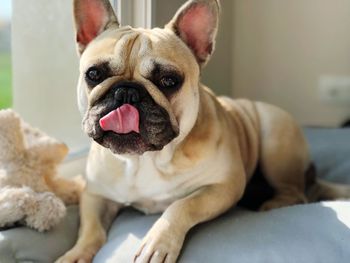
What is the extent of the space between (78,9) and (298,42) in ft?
4.98

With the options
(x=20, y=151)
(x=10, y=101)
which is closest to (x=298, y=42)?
(x=10, y=101)

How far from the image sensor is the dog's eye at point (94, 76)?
44.7 inches

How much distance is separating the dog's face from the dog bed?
0.20 metres

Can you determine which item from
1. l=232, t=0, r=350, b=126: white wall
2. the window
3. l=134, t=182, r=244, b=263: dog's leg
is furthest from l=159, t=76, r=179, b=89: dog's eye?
l=232, t=0, r=350, b=126: white wall

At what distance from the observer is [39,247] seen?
1.12 meters

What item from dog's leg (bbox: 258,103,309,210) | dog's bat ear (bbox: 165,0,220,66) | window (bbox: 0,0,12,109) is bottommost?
dog's leg (bbox: 258,103,309,210)

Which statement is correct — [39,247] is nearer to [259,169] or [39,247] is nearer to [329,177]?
[259,169]

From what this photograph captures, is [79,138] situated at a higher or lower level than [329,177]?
higher

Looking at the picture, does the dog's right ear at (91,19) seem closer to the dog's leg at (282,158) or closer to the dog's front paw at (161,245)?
the dog's front paw at (161,245)

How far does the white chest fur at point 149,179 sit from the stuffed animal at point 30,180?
0.13m

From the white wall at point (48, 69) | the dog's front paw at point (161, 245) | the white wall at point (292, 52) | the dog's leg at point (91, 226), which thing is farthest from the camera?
the white wall at point (292, 52)

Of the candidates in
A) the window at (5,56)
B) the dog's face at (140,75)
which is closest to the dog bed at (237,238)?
the dog's face at (140,75)

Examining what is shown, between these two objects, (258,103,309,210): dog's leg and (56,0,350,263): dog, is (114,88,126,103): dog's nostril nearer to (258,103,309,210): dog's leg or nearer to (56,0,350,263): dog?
(56,0,350,263): dog

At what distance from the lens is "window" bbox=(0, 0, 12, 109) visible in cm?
150
